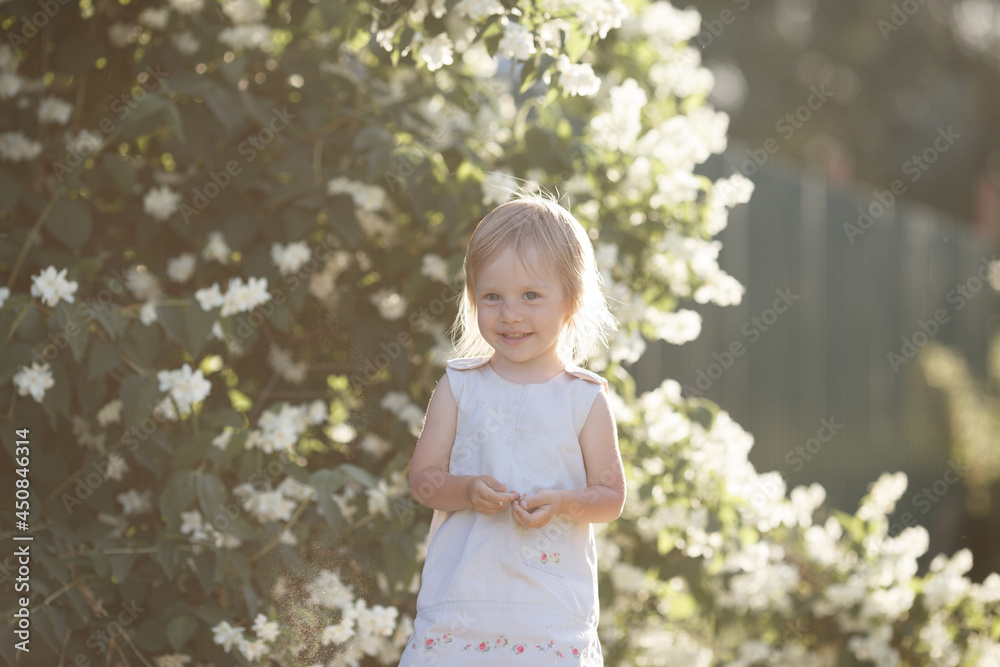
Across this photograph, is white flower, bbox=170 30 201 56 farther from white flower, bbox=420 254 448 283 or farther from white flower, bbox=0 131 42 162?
white flower, bbox=420 254 448 283

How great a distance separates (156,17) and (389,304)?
100 cm

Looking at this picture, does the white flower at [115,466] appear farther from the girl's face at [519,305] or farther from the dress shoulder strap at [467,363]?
the girl's face at [519,305]

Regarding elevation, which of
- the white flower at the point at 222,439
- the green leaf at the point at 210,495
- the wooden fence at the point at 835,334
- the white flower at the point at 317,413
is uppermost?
the wooden fence at the point at 835,334

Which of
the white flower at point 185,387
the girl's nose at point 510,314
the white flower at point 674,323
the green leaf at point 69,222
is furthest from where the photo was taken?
the white flower at point 674,323

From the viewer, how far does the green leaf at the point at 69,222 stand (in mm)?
2520

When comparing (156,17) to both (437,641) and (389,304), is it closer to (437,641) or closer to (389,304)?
(389,304)

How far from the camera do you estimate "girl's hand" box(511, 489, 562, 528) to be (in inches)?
62.3

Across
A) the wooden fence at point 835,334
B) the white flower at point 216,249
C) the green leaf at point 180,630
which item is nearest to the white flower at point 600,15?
the white flower at point 216,249

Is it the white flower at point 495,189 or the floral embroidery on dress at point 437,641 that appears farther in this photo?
the white flower at point 495,189

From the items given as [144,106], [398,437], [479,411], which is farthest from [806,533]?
[144,106]

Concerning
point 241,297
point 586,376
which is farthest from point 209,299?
point 586,376

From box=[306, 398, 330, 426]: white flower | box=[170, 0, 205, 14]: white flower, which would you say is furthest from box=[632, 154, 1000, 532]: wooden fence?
→ box=[170, 0, 205, 14]: white flower

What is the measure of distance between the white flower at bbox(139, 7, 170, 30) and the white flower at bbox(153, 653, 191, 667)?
1.64m

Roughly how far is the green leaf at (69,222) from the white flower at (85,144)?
139 mm
